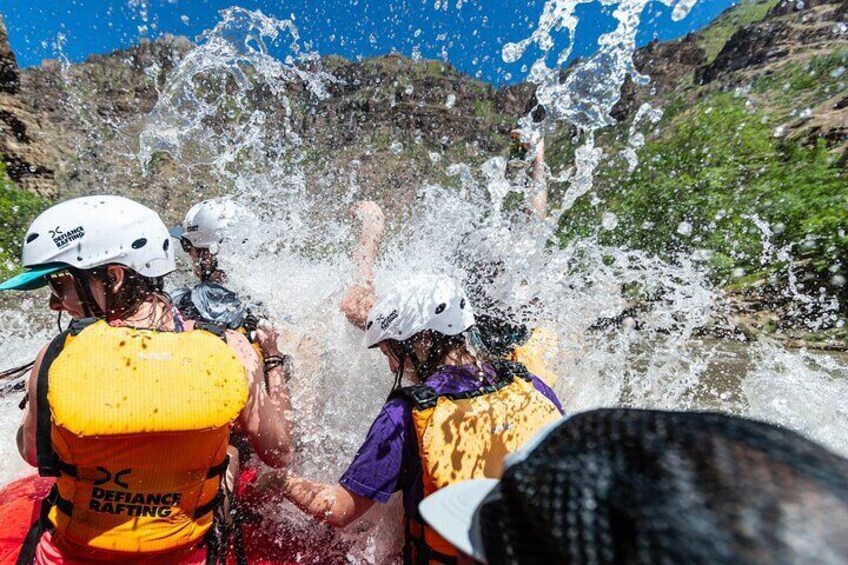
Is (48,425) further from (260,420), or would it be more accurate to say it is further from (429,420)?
(429,420)

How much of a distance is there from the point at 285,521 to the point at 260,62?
6.10m

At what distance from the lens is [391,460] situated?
204cm

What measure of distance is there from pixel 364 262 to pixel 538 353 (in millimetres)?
→ 1702

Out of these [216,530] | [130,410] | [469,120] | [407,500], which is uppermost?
[469,120]

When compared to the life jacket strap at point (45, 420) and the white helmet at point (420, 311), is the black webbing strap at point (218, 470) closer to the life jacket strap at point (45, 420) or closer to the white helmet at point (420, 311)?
the life jacket strap at point (45, 420)

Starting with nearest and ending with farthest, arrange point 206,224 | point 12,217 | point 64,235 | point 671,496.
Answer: point 671,496
point 64,235
point 206,224
point 12,217

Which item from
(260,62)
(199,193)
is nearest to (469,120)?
(199,193)

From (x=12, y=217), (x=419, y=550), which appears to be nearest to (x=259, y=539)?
(x=419, y=550)

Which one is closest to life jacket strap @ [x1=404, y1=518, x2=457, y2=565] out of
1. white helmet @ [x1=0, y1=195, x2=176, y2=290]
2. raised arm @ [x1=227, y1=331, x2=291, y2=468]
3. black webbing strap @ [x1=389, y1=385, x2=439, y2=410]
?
black webbing strap @ [x1=389, y1=385, x2=439, y2=410]

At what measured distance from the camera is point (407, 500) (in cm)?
211

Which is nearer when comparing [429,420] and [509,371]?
[429,420]

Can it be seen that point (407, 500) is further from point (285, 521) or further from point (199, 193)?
point (199, 193)

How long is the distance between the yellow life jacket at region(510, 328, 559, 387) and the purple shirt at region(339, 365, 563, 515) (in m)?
1.46

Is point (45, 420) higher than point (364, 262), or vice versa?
point (364, 262)
